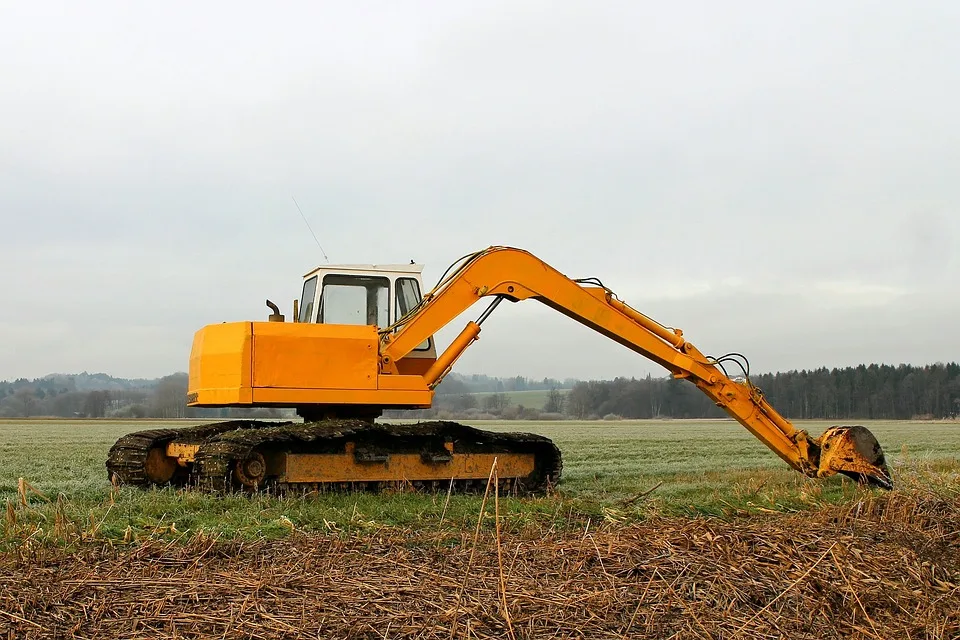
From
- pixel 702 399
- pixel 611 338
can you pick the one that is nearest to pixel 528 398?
pixel 702 399

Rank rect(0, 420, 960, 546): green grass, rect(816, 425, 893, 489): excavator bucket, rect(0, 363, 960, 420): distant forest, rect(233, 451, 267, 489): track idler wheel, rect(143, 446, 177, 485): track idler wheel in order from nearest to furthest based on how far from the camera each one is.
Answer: rect(0, 420, 960, 546): green grass < rect(233, 451, 267, 489): track idler wheel < rect(816, 425, 893, 489): excavator bucket < rect(143, 446, 177, 485): track idler wheel < rect(0, 363, 960, 420): distant forest

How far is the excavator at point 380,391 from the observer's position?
11.8 meters

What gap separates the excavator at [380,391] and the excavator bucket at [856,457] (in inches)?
0.7

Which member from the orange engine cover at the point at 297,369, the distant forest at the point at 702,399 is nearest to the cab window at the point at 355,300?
the orange engine cover at the point at 297,369

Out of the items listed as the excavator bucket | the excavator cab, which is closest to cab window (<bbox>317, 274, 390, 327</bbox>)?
the excavator cab

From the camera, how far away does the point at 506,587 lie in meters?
5.05

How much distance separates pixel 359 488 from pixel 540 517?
3.55 meters

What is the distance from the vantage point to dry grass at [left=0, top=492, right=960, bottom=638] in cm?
454

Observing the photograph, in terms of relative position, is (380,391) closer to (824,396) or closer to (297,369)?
(297,369)

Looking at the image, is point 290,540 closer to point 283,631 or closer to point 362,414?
point 283,631

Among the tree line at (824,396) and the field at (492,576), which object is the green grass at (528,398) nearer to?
the tree line at (824,396)

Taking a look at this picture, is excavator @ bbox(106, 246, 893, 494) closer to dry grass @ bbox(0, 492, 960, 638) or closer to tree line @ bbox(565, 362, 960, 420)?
dry grass @ bbox(0, 492, 960, 638)

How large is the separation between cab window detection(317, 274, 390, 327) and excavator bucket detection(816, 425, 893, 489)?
20.5 ft

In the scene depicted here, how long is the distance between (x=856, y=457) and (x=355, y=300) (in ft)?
23.2
